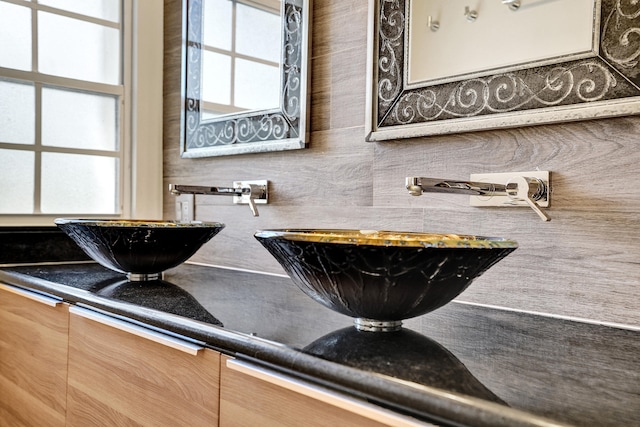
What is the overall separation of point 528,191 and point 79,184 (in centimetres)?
149

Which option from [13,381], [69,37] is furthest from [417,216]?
[69,37]

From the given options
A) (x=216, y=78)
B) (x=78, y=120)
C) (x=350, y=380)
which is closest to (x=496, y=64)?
(x=350, y=380)

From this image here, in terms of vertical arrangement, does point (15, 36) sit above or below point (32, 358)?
above

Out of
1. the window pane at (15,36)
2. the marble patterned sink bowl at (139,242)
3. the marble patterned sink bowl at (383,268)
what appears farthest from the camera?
the window pane at (15,36)

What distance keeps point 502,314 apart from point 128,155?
1444mm

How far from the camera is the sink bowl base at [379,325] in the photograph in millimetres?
879

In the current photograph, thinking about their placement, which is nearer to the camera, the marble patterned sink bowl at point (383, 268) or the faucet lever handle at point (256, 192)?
the marble patterned sink bowl at point (383, 268)

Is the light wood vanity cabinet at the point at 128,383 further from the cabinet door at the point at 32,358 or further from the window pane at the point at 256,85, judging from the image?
the window pane at the point at 256,85

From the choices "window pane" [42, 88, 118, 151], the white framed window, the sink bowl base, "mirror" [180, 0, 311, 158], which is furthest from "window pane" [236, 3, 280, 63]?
the sink bowl base

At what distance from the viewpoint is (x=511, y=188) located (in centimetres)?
106

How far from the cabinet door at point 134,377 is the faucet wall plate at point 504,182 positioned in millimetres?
610

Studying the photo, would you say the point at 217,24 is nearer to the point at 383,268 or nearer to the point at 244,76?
the point at 244,76

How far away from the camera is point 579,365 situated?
0.73 m

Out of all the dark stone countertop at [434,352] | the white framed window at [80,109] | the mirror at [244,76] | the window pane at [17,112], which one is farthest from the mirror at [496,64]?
the window pane at [17,112]
